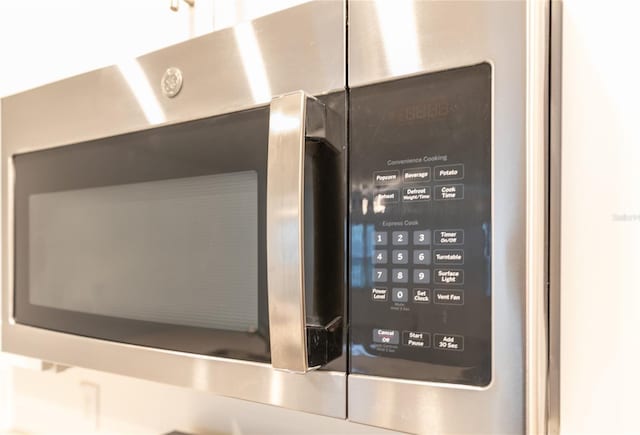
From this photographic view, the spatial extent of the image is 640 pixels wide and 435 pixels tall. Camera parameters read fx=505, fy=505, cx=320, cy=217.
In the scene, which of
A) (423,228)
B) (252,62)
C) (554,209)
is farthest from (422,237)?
(252,62)

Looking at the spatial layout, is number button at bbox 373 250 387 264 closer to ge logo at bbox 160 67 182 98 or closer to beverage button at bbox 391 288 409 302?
beverage button at bbox 391 288 409 302

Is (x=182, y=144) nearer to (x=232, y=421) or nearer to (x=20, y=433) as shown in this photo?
(x=232, y=421)

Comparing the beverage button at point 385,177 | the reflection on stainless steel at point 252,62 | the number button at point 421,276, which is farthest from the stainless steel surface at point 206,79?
the number button at point 421,276

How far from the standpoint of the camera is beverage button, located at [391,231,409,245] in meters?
0.48

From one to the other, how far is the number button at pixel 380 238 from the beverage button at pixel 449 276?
59 mm

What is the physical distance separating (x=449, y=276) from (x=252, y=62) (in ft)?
1.08

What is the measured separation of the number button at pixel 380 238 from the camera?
49 cm

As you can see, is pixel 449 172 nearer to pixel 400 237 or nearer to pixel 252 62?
pixel 400 237

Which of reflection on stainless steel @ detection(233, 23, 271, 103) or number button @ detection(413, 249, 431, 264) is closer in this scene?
number button @ detection(413, 249, 431, 264)

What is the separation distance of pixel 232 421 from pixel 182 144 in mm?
504

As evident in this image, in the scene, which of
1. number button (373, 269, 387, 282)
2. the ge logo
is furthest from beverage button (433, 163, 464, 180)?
the ge logo

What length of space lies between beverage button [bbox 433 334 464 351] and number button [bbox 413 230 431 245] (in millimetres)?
86

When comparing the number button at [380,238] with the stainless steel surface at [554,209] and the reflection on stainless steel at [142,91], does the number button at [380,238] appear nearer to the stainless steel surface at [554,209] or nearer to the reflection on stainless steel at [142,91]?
the stainless steel surface at [554,209]

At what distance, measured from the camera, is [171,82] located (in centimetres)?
65
